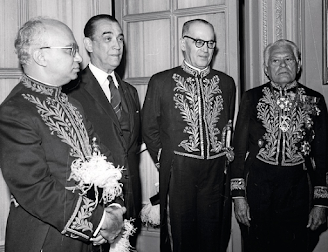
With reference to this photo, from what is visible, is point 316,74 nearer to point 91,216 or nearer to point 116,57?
point 116,57

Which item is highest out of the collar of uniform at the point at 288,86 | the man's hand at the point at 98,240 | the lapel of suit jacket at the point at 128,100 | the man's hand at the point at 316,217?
the collar of uniform at the point at 288,86

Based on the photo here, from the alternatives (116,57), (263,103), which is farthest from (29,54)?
(263,103)

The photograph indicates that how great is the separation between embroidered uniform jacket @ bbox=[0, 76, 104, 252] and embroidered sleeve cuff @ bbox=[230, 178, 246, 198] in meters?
1.27

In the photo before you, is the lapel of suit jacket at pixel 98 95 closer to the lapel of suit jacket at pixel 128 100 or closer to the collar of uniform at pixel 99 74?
the collar of uniform at pixel 99 74

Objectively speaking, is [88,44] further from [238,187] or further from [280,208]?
[280,208]

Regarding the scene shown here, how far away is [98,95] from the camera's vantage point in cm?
247

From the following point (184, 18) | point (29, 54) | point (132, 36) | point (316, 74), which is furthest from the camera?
point (132, 36)

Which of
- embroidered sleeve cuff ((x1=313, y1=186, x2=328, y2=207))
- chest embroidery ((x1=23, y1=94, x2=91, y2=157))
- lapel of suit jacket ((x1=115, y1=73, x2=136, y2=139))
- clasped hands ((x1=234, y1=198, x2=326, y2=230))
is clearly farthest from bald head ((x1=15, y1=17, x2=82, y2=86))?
embroidered sleeve cuff ((x1=313, y1=186, x2=328, y2=207))

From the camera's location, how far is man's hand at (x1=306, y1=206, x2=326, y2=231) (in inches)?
102

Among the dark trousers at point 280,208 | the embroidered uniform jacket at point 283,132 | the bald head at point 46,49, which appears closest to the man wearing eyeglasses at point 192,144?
the embroidered uniform jacket at point 283,132

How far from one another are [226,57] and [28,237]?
203 centimetres

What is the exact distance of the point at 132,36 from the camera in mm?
3381

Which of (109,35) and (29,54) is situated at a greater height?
(109,35)

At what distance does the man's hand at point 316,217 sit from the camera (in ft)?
8.52
